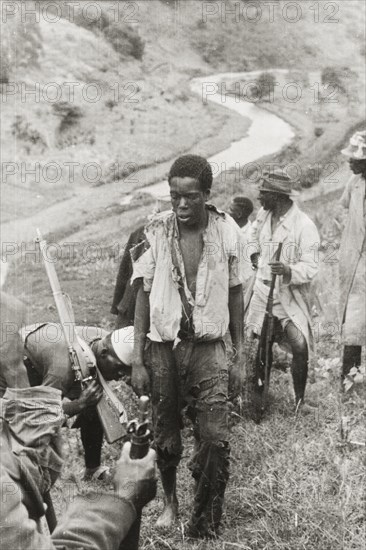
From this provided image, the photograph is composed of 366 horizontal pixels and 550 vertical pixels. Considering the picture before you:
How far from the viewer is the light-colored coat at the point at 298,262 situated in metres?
5.10

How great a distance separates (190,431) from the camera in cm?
490

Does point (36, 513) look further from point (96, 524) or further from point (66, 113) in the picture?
point (66, 113)

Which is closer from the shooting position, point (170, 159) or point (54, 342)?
point (54, 342)

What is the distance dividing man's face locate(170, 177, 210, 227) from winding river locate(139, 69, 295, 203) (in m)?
11.4

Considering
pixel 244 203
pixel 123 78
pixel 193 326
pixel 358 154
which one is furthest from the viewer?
pixel 123 78

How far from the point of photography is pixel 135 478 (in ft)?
6.82

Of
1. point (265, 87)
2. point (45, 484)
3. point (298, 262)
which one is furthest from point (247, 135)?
point (45, 484)

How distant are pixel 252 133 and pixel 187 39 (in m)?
27.3

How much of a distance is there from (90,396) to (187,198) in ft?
3.63

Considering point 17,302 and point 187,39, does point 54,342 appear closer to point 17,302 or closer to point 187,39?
point 17,302

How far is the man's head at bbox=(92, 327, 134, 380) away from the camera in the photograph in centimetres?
386

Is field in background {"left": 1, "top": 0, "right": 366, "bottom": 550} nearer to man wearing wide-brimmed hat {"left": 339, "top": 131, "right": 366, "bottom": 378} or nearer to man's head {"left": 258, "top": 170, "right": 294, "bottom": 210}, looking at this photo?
man wearing wide-brimmed hat {"left": 339, "top": 131, "right": 366, "bottom": 378}

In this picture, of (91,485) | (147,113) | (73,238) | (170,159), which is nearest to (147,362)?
(91,485)

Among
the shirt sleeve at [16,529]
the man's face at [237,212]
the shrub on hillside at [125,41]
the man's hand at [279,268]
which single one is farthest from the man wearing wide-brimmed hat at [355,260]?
the shrub on hillside at [125,41]
